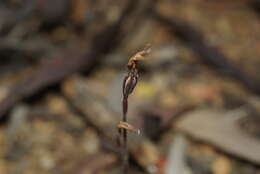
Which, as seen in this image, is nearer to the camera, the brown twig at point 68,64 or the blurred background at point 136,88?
the blurred background at point 136,88

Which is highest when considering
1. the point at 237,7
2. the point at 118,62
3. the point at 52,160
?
the point at 237,7

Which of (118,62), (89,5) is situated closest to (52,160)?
(118,62)

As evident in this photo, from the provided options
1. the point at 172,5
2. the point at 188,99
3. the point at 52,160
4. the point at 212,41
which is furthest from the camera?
the point at 172,5

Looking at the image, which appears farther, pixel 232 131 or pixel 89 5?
pixel 89 5

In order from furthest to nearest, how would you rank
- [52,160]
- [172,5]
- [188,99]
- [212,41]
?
[172,5] < [212,41] < [188,99] < [52,160]

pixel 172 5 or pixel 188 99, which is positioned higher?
pixel 172 5

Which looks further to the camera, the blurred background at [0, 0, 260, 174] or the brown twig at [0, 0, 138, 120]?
the brown twig at [0, 0, 138, 120]

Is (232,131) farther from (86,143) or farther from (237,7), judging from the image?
(237,7)
